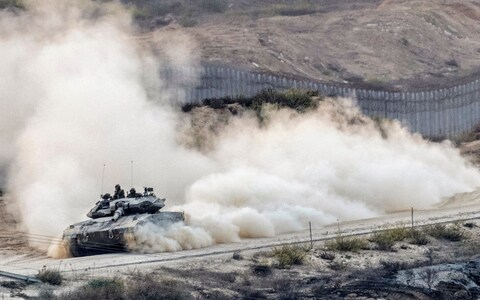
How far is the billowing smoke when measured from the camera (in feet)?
197

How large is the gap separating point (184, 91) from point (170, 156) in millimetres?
11981

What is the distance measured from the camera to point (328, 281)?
45.3 meters

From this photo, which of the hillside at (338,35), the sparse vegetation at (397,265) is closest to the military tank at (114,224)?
the sparse vegetation at (397,265)

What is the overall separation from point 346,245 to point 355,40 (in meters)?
55.0

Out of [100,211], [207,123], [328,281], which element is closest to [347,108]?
[207,123]

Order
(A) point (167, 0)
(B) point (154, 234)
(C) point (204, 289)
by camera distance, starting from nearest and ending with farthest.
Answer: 1. (C) point (204, 289)
2. (B) point (154, 234)
3. (A) point (167, 0)

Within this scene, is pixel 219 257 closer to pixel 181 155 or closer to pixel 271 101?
pixel 181 155

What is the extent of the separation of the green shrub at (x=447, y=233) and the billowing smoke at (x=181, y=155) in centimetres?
632

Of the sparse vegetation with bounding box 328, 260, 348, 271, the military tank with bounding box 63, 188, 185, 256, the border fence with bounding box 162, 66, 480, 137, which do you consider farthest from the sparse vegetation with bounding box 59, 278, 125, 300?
the border fence with bounding box 162, 66, 480, 137

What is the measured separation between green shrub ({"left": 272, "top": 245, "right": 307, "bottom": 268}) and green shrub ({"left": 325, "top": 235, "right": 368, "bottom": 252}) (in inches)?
58.0

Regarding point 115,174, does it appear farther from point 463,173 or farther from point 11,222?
point 463,173

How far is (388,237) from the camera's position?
172 ft

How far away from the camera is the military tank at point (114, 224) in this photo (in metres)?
51.9

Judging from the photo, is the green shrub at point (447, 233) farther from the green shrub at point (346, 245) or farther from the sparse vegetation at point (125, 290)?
the sparse vegetation at point (125, 290)
